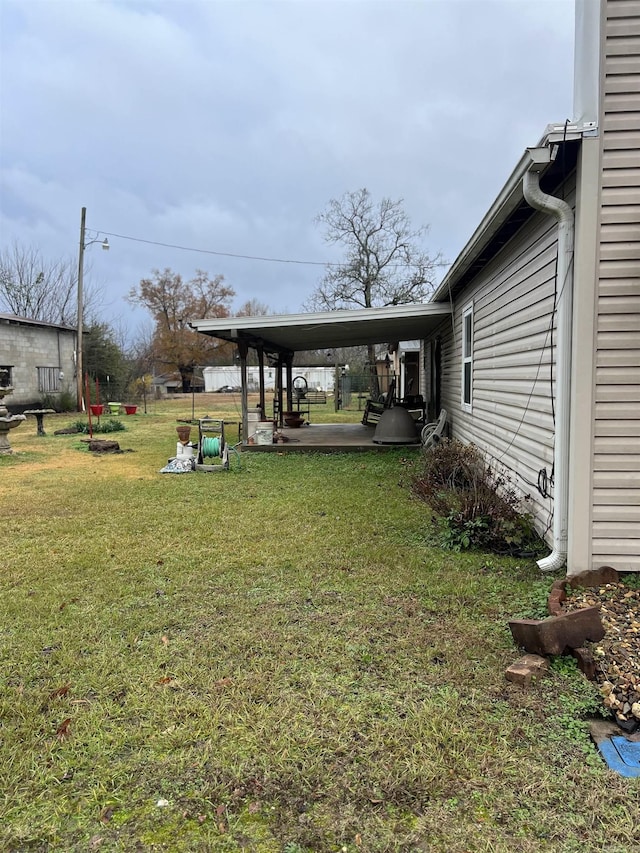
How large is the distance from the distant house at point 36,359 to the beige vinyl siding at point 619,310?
Answer: 19.2 metres

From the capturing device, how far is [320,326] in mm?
9453

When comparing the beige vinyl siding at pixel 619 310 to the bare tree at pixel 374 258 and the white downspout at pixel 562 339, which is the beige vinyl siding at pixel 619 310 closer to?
the white downspout at pixel 562 339

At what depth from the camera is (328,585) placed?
3.62 meters

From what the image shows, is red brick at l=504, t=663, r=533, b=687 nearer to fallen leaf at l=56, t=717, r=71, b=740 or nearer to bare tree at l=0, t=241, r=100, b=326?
fallen leaf at l=56, t=717, r=71, b=740

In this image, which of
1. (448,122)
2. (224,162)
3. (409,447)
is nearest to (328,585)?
(409,447)

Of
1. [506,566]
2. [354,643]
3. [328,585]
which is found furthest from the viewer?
[506,566]

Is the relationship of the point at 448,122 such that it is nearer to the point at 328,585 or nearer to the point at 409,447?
the point at 409,447

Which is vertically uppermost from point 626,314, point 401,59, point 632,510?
point 401,59

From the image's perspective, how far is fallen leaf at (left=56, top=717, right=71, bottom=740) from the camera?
2129 mm

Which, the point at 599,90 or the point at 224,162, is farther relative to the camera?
the point at 224,162

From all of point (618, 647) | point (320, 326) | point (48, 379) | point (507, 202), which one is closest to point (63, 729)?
point (618, 647)

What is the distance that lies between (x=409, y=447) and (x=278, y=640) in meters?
7.51

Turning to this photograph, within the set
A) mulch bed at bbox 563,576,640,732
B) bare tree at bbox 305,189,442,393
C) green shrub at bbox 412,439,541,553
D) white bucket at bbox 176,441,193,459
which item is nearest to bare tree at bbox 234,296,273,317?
bare tree at bbox 305,189,442,393

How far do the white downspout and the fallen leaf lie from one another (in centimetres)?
314
